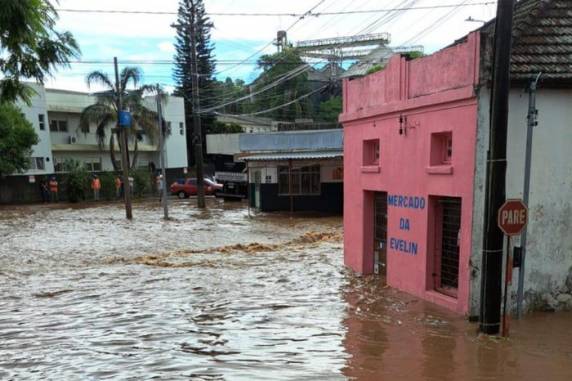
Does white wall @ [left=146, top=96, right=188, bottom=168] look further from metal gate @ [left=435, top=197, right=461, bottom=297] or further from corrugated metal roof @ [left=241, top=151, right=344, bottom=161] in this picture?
metal gate @ [left=435, top=197, right=461, bottom=297]

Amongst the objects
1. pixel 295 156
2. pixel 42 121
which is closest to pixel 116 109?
pixel 42 121

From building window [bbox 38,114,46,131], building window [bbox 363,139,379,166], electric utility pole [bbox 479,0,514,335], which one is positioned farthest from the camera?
building window [bbox 38,114,46,131]

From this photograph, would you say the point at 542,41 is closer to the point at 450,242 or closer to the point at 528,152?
the point at 528,152

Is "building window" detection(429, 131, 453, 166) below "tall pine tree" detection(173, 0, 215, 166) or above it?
below

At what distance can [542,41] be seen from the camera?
8.40 meters

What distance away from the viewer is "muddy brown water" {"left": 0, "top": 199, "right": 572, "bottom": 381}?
617 cm

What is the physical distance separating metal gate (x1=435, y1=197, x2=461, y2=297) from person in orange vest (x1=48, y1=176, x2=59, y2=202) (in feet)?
111

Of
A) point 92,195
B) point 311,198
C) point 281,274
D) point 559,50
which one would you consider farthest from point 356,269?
point 92,195

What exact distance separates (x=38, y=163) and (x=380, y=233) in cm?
3442

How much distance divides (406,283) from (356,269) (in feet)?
7.99

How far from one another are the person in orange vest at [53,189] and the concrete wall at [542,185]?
1385 inches

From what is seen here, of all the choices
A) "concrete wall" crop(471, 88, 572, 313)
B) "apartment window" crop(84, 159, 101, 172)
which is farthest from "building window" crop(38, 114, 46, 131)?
"concrete wall" crop(471, 88, 572, 313)

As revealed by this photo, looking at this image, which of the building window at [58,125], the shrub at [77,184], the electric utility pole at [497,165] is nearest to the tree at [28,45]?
the electric utility pole at [497,165]

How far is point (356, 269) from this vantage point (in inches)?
489
